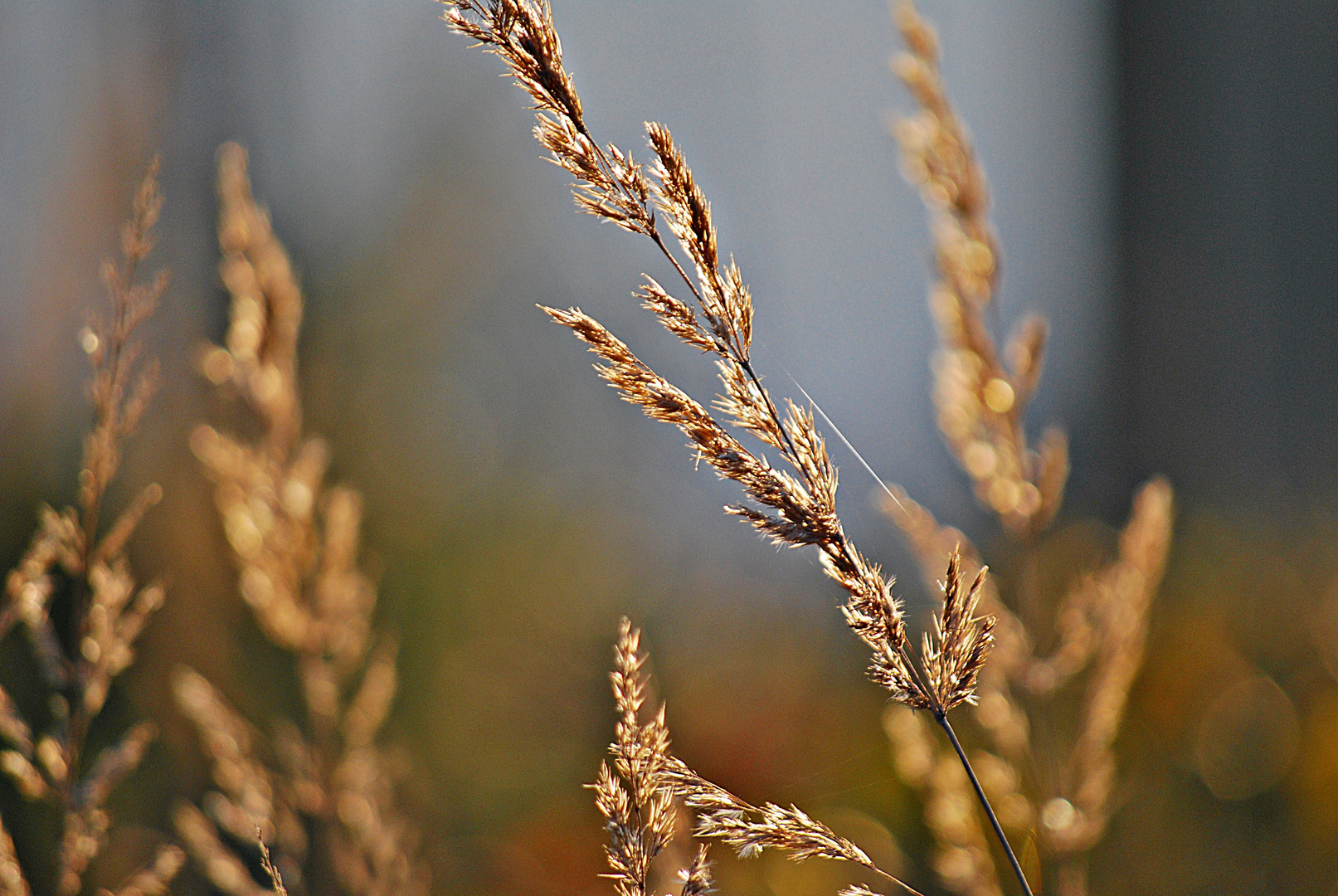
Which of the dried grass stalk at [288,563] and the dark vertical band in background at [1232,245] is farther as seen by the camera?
the dark vertical band in background at [1232,245]

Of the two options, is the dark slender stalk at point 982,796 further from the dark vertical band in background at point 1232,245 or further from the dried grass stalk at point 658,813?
the dark vertical band in background at point 1232,245

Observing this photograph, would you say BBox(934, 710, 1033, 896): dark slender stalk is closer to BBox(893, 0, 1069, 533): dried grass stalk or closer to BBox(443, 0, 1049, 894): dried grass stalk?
BBox(443, 0, 1049, 894): dried grass stalk

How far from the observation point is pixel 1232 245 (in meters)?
5.09

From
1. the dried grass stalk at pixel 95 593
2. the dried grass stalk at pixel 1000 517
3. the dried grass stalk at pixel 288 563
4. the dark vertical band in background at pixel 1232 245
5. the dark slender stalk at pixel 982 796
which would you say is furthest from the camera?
the dark vertical band in background at pixel 1232 245

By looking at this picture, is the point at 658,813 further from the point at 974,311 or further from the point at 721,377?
the point at 974,311

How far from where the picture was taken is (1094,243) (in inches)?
216

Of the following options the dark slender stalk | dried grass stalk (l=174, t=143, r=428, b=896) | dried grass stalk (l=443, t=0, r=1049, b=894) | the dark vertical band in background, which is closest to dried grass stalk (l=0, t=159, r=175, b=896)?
dried grass stalk (l=174, t=143, r=428, b=896)

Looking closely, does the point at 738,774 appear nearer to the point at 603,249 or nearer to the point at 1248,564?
the point at 1248,564

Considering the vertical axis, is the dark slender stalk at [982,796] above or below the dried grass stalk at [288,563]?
above

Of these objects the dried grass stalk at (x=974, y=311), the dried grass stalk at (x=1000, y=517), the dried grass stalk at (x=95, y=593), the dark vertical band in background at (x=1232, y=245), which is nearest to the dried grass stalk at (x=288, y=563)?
the dried grass stalk at (x=95, y=593)

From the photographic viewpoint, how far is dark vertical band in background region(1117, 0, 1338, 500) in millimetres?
4562

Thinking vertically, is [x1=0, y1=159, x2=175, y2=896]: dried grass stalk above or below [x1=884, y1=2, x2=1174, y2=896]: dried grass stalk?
below

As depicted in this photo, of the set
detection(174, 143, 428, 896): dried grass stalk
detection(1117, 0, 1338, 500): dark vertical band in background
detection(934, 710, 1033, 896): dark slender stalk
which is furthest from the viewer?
detection(1117, 0, 1338, 500): dark vertical band in background

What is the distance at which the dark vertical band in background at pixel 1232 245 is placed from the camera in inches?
180
